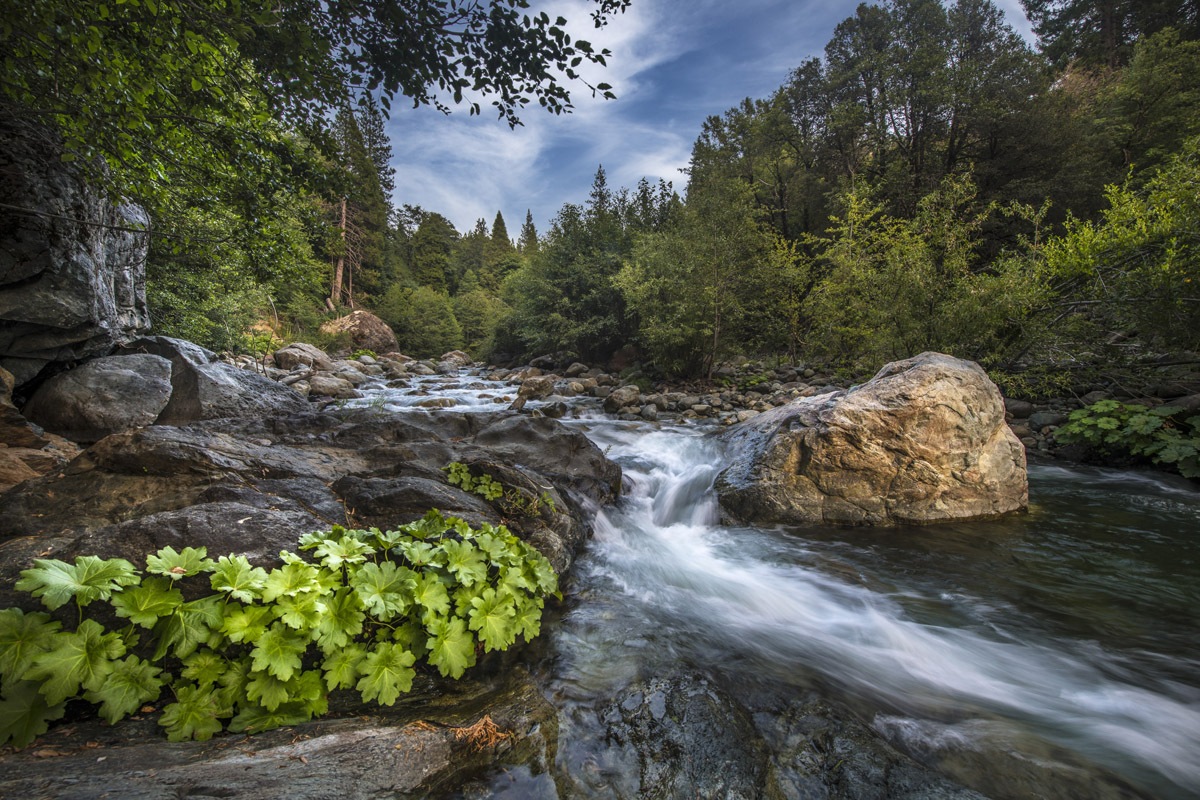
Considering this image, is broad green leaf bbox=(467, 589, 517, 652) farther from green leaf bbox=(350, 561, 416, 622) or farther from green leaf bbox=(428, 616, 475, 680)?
green leaf bbox=(350, 561, 416, 622)

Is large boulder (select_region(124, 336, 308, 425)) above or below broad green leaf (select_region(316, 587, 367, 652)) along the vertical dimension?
above

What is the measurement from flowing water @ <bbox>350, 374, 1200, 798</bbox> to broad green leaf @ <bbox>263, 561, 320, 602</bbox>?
1.46 m

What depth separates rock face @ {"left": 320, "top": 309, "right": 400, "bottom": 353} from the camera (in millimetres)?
29828

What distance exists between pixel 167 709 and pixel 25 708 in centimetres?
41

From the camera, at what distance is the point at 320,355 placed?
73.0ft

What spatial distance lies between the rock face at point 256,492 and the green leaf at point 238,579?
0.32 m

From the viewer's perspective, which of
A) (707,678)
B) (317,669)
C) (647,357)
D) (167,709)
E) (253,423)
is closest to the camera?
(167,709)

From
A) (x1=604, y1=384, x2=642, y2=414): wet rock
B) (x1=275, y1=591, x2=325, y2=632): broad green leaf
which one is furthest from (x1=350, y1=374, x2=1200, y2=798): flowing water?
(x1=604, y1=384, x2=642, y2=414): wet rock

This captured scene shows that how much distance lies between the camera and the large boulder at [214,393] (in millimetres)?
6395

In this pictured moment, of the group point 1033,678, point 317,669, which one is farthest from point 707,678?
point 1033,678

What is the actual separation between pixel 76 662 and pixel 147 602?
269 mm

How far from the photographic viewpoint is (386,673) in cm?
231

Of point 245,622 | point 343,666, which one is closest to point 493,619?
point 343,666

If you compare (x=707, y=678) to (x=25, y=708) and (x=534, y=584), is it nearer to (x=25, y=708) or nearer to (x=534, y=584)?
(x=534, y=584)
